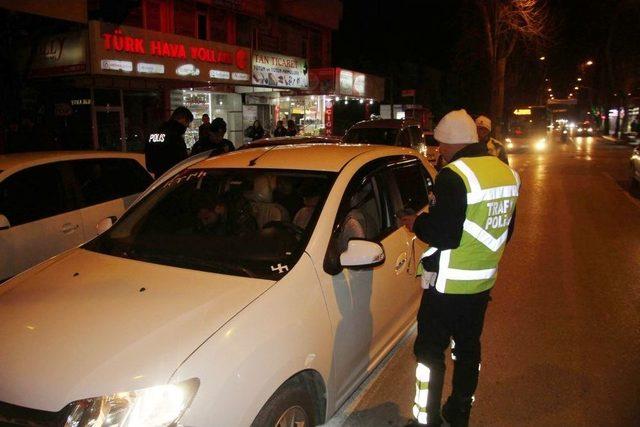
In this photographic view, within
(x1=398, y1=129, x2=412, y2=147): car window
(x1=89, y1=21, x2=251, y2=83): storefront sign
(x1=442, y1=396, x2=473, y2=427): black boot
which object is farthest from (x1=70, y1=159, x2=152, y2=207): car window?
(x1=398, y1=129, x2=412, y2=147): car window

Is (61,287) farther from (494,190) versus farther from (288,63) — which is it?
(288,63)

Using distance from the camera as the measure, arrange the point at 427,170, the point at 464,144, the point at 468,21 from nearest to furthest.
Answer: the point at 464,144 → the point at 427,170 → the point at 468,21

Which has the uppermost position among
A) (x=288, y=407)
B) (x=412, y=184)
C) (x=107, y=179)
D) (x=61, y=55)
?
(x=61, y=55)

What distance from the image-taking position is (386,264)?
359cm

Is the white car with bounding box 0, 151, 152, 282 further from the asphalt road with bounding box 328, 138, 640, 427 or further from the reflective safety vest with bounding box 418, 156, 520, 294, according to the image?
the reflective safety vest with bounding box 418, 156, 520, 294

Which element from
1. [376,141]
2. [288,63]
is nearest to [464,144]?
[376,141]

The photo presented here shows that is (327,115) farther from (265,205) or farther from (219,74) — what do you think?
(265,205)

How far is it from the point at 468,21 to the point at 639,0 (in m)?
12.7

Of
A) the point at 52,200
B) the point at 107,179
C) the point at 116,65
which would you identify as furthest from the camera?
the point at 116,65

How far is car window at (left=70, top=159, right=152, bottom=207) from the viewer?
5.38m

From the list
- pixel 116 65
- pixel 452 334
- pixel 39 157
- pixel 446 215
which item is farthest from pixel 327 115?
pixel 446 215

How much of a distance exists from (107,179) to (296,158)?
297 cm

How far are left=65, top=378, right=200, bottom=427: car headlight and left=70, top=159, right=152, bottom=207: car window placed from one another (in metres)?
3.63

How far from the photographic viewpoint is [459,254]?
298 centimetres
